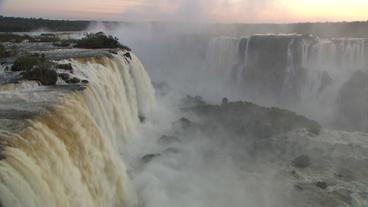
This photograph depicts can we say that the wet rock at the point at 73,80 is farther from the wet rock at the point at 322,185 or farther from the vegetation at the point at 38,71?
the wet rock at the point at 322,185

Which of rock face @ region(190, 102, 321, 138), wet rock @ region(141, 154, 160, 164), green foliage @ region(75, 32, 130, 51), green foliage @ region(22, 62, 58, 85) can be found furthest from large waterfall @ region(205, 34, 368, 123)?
green foliage @ region(22, 62, 58, 85)

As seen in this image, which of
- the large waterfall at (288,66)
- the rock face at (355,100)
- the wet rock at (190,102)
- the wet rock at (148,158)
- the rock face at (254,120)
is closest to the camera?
the wet rock at (148,158)

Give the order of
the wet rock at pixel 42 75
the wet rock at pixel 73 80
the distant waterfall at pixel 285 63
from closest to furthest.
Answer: the wet rock at pixel 42 75
the wet rock at pixel 73 80
the distant waterfall at pixel 285 63

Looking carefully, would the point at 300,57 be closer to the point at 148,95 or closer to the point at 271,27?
the point at 148,95

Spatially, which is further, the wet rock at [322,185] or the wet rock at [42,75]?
the wet rock at [322,185]

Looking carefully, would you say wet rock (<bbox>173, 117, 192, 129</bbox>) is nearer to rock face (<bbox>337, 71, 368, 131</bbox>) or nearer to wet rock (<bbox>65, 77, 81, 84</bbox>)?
wet rock (<bbox>65, 77, 81, 84</bbox>)

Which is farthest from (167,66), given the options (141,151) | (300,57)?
(141,151)

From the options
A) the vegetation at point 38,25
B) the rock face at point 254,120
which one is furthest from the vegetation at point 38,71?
the vegetation at point 38,25
